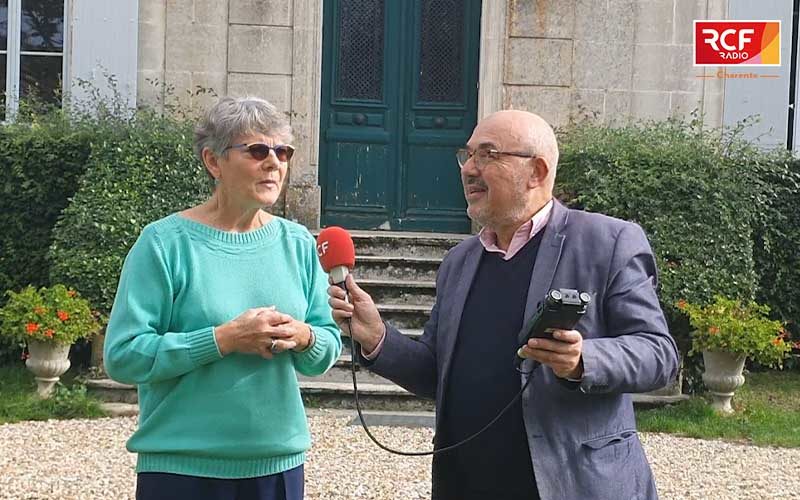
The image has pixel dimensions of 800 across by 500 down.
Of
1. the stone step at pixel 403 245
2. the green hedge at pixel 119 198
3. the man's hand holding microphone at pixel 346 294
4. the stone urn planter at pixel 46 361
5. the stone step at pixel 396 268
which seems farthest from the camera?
the stone step at pixel 403 245

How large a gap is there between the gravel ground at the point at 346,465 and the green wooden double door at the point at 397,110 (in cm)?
314

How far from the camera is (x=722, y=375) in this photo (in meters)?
7.62

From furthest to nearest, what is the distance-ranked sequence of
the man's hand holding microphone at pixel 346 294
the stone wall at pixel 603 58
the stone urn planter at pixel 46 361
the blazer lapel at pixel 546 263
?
the stone wall at pixel 603 58, the stone urn planter at pixel 46 361, the man's hand holding microphone at pixel 346 294, the blazer lapel at pixel 546 263

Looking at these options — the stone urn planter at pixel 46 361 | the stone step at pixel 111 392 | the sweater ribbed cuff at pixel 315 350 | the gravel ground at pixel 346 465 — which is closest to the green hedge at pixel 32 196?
the stone urn planter at pixel 46 361

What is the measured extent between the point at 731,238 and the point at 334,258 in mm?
5893

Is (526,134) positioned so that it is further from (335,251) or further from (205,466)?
(205,466)

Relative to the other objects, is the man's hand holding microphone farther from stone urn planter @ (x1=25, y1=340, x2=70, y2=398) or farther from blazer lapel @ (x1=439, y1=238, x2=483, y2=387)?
stone urn planter @ (x1=25, y1=340, x2=70, y2=398)

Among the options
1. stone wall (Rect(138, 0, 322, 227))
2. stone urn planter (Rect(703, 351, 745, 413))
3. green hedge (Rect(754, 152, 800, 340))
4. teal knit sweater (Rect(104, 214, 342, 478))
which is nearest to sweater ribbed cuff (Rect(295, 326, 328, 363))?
teal knit sweater (Rect(104, 214, 342, 478))

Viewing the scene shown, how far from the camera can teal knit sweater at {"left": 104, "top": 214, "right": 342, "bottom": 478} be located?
9.59 ft

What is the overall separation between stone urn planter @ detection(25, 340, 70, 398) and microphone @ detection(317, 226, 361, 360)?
4927 mm

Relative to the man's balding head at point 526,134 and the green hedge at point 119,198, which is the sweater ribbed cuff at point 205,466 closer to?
the man's balding head at point 526,134

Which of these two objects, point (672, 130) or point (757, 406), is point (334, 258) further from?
point (672, 130)

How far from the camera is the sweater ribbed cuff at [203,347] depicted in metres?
2.90

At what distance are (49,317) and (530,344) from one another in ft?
18.1
